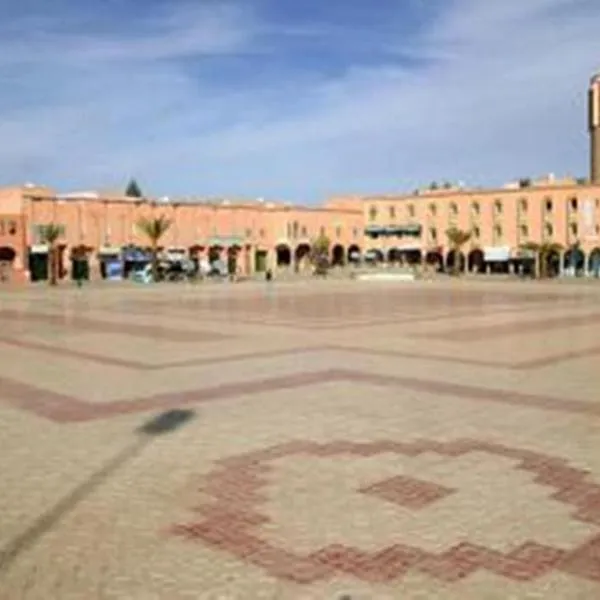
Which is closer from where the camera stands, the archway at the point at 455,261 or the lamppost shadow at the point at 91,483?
the lamppost shadow at the point at 91,483

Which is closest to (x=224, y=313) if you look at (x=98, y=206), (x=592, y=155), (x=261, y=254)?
(x=98, y=206)

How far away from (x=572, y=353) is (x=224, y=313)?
1455 cm

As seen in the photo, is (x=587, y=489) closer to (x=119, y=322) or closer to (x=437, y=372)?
(x=437, y=372)

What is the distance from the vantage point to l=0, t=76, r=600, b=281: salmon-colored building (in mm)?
71312

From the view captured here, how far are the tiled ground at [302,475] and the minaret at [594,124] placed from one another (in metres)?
92.3

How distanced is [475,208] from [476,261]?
222 inches

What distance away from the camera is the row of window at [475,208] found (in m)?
81.1

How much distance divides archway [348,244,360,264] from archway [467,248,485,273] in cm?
1462

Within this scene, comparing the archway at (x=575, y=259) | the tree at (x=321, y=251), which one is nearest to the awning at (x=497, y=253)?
the archway at (x=575, y=259)

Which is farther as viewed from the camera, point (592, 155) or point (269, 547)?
point (592, 155)

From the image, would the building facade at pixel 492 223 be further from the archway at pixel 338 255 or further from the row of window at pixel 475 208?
the archway at pixel 338 255

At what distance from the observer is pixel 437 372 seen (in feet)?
45.2

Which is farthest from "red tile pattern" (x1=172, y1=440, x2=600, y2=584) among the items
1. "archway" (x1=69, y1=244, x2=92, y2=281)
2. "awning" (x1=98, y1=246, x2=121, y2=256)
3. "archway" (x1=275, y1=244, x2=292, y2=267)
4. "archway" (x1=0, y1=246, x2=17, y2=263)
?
"archway" (x1=275, y1=244, x2=292, y2=267)

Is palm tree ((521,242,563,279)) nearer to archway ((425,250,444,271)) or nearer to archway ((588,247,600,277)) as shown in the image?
archway ((588,247,600,277))
